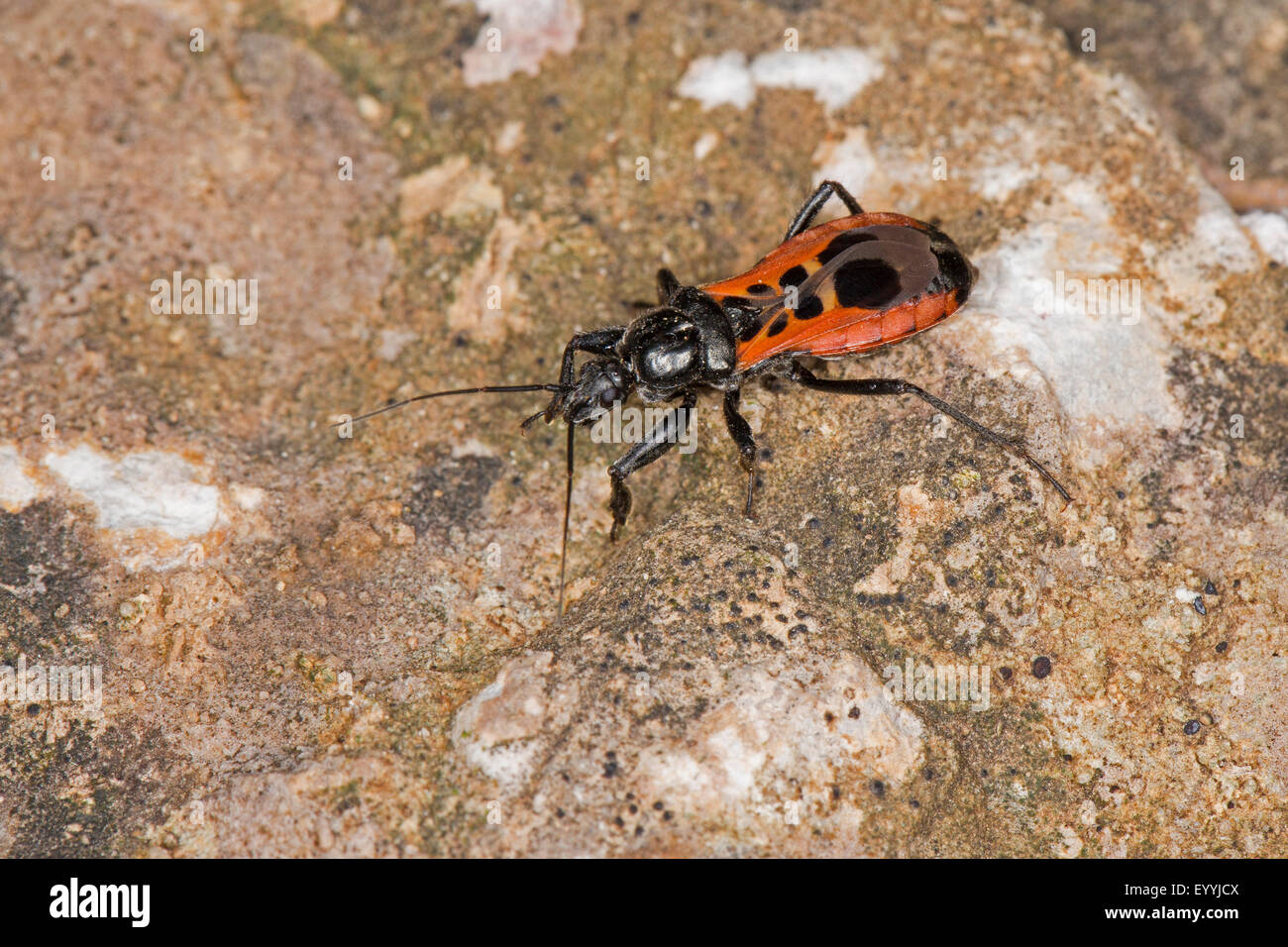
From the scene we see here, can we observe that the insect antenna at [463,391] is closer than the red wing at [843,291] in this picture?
Yes

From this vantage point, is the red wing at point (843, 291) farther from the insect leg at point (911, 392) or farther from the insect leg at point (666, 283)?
the insect leg at point (666, 283)

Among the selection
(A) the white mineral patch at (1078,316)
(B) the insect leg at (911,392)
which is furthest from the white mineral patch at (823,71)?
(B) the insect leg at (911,392)

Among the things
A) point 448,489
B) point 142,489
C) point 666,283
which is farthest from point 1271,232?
point 142,489

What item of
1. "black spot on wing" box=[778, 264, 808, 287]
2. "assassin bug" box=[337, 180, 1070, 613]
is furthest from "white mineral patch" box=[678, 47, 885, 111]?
"black spot on wing" box=[778, 264, 808, 287]

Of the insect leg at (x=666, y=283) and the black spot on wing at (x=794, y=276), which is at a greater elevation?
the insect leg at (x=666, y=283)

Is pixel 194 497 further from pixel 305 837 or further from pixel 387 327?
pixel 305 837
